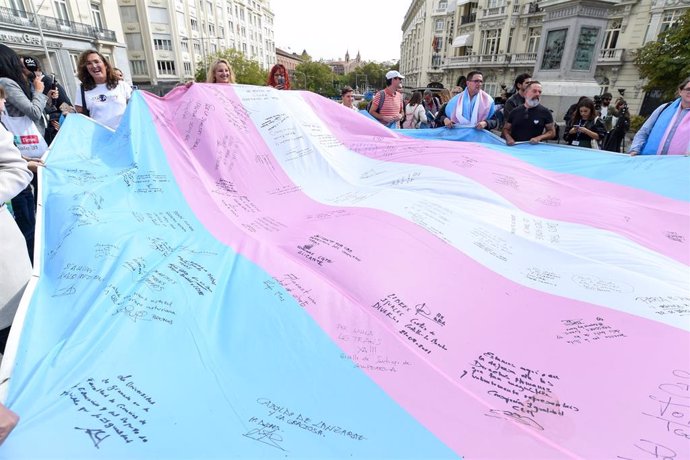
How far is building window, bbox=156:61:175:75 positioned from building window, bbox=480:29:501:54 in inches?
1101

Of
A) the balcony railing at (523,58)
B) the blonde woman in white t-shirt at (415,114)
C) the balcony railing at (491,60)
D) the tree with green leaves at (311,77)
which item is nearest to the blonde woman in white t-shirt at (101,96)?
the blonde woman in white t-shirt at (415,114)

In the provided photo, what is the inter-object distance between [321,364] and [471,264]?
83 cm

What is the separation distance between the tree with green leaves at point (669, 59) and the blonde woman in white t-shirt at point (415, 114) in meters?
11.5

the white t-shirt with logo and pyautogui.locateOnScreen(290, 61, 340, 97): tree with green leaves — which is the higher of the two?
pyautogui.locateOnScreen(290, 61, 340, 97): tree with green leaves

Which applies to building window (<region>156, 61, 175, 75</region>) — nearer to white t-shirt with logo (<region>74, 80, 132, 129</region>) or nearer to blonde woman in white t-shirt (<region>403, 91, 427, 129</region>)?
blonde woman in white t-shirt (<region>403, 91, 427, 129</region>)

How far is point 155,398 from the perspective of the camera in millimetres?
1030

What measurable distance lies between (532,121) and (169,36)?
124ft

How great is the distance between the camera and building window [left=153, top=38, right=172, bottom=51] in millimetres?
31781

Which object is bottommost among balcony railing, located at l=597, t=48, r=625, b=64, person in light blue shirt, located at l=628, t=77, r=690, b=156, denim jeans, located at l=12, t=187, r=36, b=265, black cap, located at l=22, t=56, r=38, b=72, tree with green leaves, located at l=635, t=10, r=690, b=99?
denim jeans, located at l=12, t=187, r=36, b=265

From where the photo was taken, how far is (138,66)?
32.2m

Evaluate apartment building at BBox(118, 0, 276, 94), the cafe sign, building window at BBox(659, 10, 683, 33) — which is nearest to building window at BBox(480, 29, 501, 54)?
building window at BBox(659, 10, 683, 33)

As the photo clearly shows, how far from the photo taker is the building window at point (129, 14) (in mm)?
30469

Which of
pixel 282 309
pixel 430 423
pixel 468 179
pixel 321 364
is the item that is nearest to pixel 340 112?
pixel 468 179

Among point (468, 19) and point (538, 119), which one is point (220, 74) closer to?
point (538, 119)
